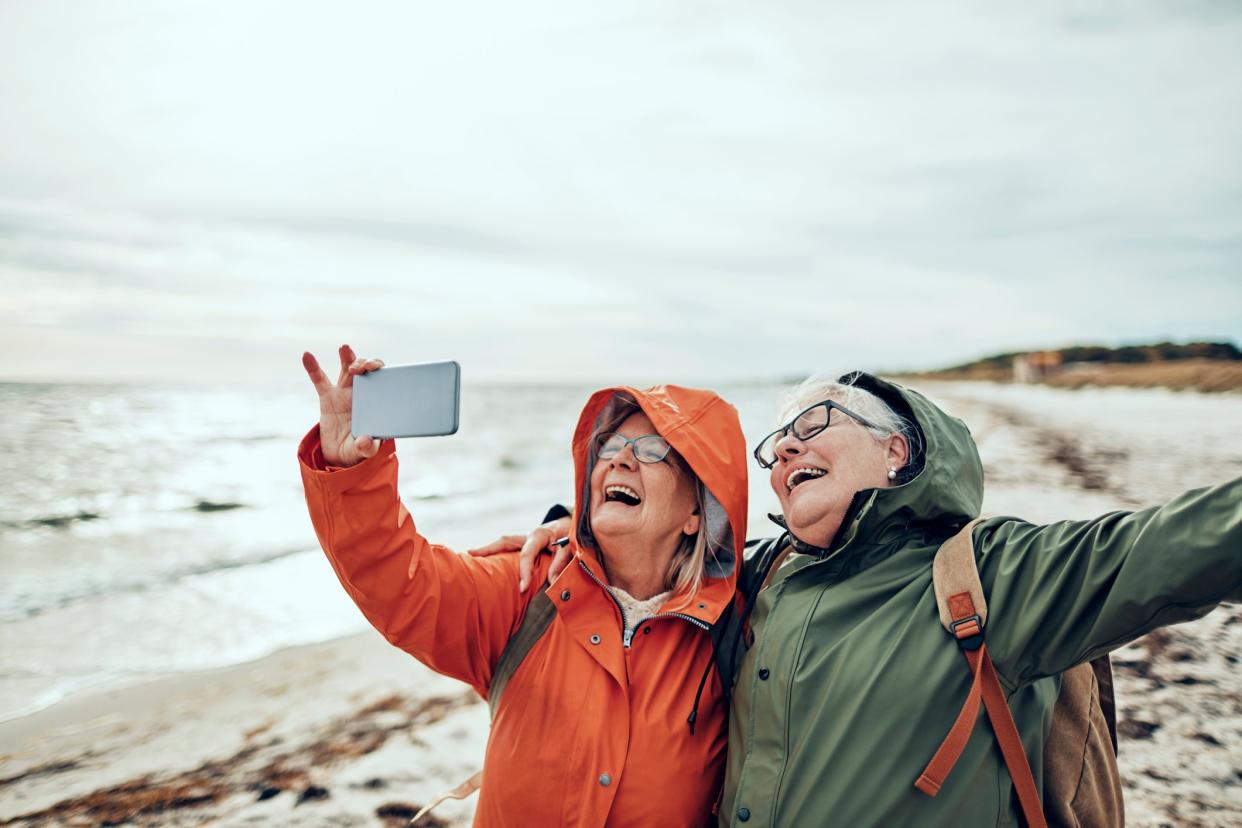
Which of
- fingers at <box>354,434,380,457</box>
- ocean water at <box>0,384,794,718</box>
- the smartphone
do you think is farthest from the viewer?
ocean water at <box>0,384,794,718</box>

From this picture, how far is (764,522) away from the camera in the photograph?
1052 cm

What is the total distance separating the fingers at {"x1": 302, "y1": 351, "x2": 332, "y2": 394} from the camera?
257 cm

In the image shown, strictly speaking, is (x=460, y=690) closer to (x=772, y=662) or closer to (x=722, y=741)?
(x=722, y=741)

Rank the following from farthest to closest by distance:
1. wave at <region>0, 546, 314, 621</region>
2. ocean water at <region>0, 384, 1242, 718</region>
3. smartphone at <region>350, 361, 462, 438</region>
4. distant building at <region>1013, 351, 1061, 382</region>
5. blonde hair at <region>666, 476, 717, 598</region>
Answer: distant building at <region>1013, 351, 1061, 382</region> → wave at <region>0, 546, 314, 621</region> → ocean water at <region>0, 384, 1242, 718</region> → blonde hair at <region>666, 476, 717, 598</region> → smartphone at <region>350, 361, 462, 438</region>

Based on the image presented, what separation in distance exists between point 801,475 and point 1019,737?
3.53 ft

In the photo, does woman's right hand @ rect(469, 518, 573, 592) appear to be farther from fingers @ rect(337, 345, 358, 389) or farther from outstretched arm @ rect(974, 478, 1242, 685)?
outstretched arm @ rect(974, 478, 1242, 685)

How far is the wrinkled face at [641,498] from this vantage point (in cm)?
300

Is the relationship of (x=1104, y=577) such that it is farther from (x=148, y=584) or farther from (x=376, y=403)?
(x=148, y=584)

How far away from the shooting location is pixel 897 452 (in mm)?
Result: 2848

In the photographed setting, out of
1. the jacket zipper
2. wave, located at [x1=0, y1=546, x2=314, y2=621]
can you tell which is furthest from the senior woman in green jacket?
wave, located at [x1=0, y1=546, x2=314, y2=621]

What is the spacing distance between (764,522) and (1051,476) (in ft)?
19.5

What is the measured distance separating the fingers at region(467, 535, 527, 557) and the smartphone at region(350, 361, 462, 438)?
0.85 meters

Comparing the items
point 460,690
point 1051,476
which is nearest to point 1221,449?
point 1051,476

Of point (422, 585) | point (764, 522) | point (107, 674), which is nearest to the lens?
point (422, 585)
